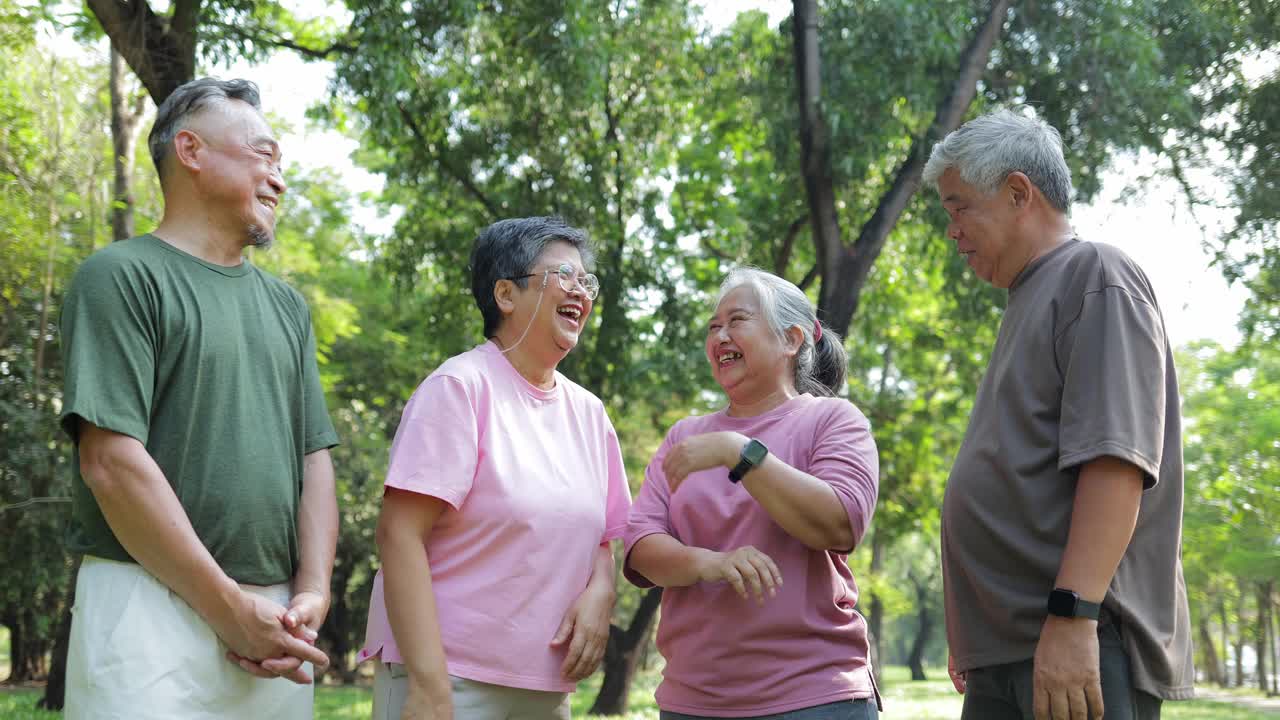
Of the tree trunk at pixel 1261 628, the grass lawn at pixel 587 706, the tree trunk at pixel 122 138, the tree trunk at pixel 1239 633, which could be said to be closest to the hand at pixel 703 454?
the tree trunk at pixel 122 138

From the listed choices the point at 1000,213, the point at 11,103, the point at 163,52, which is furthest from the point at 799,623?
the point at 11,103

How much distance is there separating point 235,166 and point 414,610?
3.98ft

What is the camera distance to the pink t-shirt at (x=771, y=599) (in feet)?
9.12

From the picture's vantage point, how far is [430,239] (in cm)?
1303

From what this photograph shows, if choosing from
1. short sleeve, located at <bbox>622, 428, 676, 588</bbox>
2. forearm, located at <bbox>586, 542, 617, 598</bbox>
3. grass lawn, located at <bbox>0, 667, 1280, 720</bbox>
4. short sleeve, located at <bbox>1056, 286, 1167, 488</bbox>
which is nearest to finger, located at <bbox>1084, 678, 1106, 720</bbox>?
short sleeve, located at <bbox>1056, 286, 1167, 488</bbox>

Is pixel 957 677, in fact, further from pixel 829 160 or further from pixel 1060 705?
pixel 829 160

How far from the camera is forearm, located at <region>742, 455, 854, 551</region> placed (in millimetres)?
2727

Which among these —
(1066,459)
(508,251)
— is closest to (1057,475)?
(1066,459)

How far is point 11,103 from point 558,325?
13.4 metres

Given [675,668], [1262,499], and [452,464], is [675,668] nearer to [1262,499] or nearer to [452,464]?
[452,464]

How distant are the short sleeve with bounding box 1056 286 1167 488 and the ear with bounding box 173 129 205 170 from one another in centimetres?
217

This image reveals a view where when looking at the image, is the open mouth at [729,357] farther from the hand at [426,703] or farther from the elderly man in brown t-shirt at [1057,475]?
the hand at [426,703]

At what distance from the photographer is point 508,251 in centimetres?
326

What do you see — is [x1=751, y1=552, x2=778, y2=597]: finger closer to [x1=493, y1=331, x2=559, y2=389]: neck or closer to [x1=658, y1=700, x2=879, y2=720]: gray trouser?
[x1=658, y1=700, x2=879, y2=720]: gray trouser
